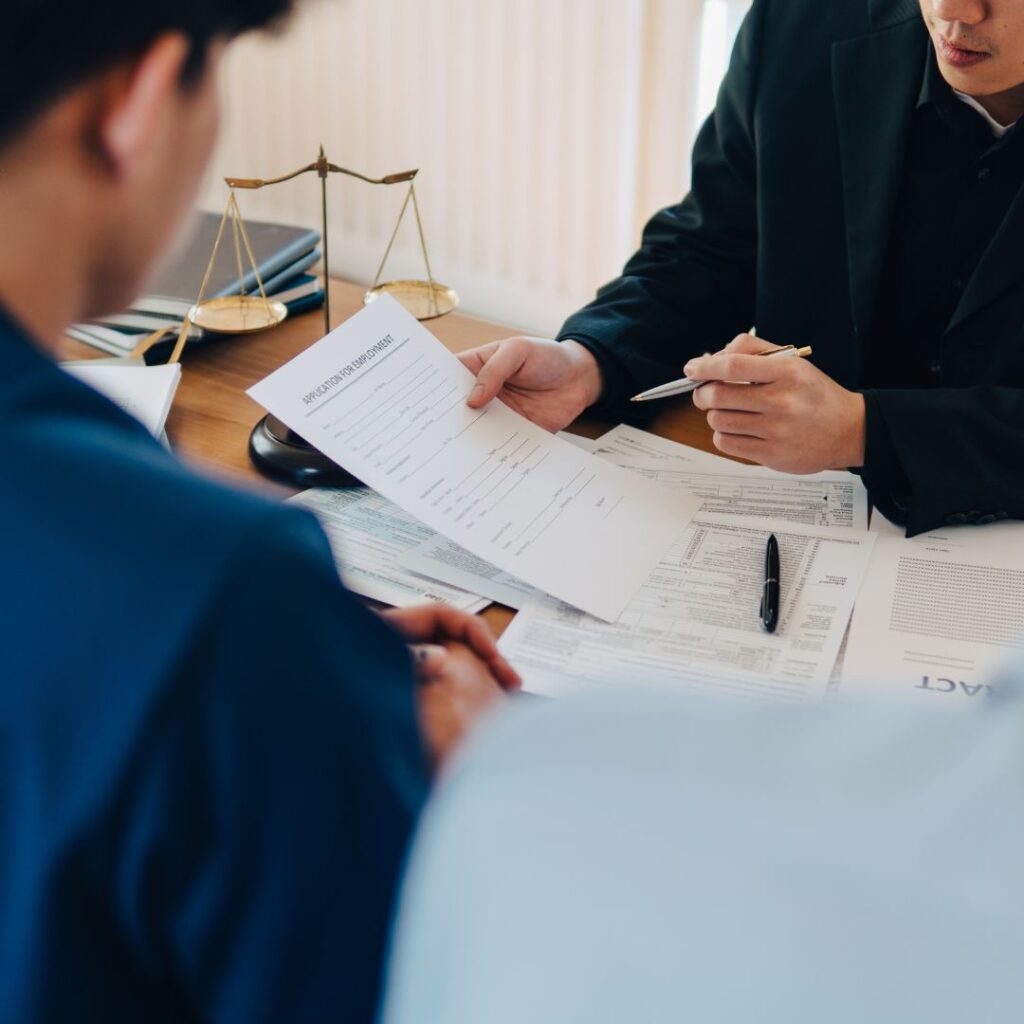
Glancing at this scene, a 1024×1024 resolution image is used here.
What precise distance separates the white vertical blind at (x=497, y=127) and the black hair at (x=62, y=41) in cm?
194

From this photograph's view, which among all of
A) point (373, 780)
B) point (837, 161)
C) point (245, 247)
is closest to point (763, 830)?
point (373, 780)

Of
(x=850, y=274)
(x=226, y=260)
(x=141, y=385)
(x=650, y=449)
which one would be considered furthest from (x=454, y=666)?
(x=226, y=260)

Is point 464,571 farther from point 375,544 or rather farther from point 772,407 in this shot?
point 772,407

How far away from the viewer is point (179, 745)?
431 millimetres

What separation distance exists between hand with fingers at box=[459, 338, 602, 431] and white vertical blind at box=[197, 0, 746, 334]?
4.02 ft

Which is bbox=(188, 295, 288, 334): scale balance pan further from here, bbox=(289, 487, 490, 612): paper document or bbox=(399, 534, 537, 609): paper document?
bbox=(399, 534, 537, 609): paper document

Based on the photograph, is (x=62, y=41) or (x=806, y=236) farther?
(x=806, y=236)

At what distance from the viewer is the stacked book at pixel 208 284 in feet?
5.14

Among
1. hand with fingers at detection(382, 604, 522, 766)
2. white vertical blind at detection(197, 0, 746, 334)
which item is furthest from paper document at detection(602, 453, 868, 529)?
white vertical blind at detection(197, 0, 746, 334)

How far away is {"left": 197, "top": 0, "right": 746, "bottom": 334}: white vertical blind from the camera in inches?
99.2

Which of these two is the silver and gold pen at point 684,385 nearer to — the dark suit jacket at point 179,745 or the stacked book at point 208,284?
the stacked book at point 208,284

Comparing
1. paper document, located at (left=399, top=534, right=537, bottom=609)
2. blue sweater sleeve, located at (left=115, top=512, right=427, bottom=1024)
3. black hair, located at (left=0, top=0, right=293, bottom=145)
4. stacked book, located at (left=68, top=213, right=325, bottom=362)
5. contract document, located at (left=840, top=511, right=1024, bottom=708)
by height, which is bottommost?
paper document, located at (left=399, top=534, right=537, bottom=609)

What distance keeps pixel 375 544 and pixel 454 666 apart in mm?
→ 371

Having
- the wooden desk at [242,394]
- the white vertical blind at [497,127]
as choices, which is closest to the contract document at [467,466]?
the wooden desk at [242,394]
